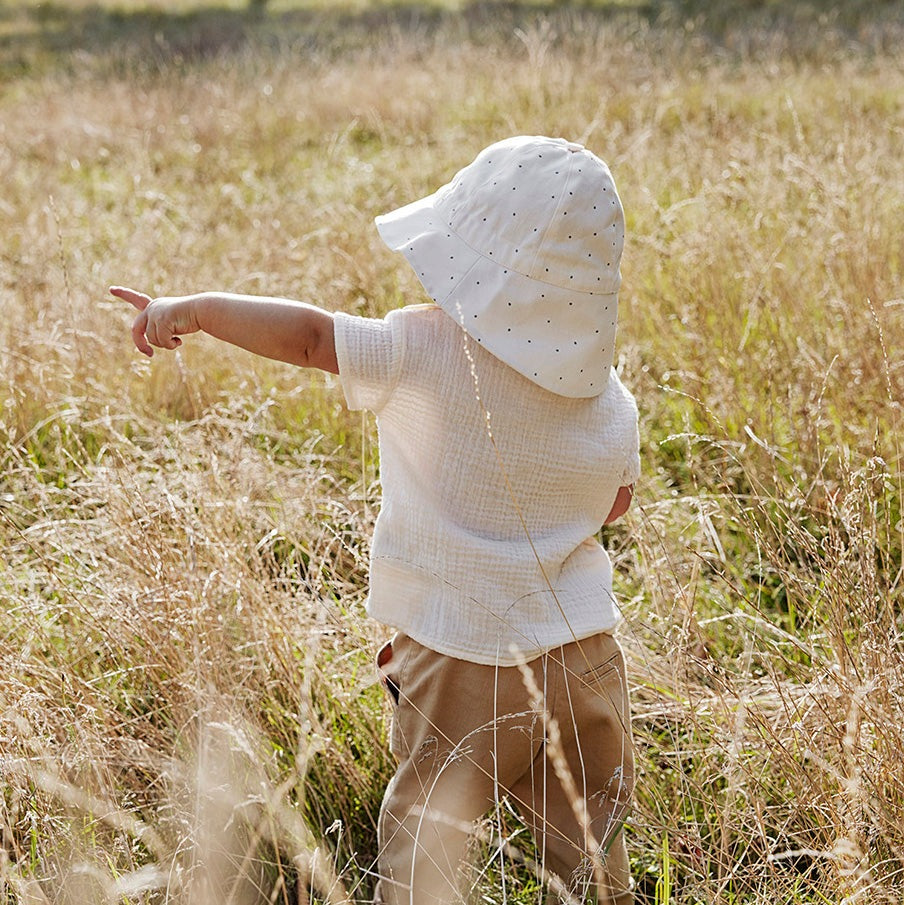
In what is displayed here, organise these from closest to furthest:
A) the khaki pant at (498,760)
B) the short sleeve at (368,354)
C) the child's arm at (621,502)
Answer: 1. the short sleeve at (368,354)
2. the khaki pant at (498,760)
3. the child's arm at (621,502)

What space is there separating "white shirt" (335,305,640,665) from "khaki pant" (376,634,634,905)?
0.06 meters

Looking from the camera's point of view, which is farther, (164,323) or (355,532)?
(355,532)

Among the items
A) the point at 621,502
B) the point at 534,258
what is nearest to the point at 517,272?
the point at 534,258

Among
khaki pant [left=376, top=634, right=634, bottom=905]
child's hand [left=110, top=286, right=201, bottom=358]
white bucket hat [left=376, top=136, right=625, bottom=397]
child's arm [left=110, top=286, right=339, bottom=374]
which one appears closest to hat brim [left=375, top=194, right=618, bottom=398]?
white bucket hat [left=376, top=136, right=625, bottom=397]

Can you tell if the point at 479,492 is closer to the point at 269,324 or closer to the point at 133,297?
the point at 269,324

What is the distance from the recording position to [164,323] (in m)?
1.57

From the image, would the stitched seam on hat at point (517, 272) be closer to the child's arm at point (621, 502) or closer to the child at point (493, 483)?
the child at point (493, 483)

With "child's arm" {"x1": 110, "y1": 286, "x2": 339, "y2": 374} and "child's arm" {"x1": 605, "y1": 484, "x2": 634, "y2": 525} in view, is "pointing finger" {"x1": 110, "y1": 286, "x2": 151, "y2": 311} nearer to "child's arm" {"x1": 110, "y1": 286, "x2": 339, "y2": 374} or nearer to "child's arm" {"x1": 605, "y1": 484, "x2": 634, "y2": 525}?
"child's arm" {"x1": 110, "y1": 286, "x2": 339, "y2": 374}

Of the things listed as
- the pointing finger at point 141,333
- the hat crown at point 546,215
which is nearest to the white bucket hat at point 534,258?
the hat crown at point 546,215

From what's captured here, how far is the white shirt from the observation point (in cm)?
157

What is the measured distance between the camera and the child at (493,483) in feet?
5.04

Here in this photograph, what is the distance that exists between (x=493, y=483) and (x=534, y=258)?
1.15 feet

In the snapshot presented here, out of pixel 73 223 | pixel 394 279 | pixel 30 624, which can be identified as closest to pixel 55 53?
pixel 73 223

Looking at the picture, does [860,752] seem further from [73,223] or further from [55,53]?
[55,53]
